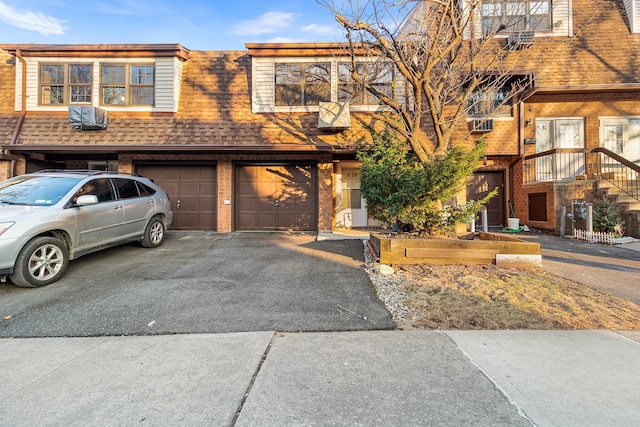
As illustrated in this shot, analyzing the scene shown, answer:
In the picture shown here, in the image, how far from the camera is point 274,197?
10156 mm

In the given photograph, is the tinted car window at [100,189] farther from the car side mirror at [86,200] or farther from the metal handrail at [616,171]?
the metal handrail at [616,171]

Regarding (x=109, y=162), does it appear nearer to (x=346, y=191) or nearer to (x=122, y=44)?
(x=122, y=44)

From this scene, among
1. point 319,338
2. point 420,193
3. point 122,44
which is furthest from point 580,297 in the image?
point 122,44

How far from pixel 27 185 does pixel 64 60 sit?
6.98 m

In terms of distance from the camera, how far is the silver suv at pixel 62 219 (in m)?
4.33

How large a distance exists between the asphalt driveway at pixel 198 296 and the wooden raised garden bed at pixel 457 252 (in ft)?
2.24

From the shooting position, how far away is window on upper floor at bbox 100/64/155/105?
9930 mm

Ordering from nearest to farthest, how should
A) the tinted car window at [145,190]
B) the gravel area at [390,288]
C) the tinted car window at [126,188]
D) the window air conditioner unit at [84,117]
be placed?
the gravel area at [390,288] < the tinted car window at [126,188] < the tinted car window at [145,190] < the window air conditioner unit at [84,117]

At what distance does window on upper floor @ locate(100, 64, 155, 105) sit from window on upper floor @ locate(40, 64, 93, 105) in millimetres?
473

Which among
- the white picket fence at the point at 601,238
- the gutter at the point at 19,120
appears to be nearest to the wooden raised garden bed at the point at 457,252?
the white picket fence at the point at 601,238

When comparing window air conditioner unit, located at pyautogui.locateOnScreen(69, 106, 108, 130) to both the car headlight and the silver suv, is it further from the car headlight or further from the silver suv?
the car headlight

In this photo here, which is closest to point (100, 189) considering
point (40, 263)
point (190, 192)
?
point (40, 263)

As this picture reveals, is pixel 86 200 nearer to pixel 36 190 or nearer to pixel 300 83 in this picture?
pixel 36 190

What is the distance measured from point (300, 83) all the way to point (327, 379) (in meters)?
9.44
